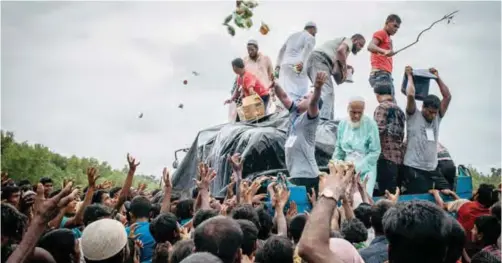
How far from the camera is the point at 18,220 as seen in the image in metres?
3.74

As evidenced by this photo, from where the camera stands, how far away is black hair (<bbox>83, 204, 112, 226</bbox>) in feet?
→ 16.1

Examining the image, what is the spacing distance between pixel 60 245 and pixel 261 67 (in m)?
8.34

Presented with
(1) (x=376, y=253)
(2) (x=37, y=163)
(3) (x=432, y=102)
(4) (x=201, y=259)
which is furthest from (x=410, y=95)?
(2) (x=37, y=163)

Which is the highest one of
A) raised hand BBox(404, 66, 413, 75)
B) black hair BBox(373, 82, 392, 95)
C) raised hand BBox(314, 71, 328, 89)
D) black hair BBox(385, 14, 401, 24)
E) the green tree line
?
black hair BBox(385, 14, 401, 24)

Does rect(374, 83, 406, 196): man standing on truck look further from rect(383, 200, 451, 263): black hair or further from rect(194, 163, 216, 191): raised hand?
rect(383, 200, 451, 263): black hair

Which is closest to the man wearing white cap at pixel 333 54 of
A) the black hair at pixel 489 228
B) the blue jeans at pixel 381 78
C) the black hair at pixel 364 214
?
the blue jeans at pixel 381 78

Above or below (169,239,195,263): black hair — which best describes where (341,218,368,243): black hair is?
below

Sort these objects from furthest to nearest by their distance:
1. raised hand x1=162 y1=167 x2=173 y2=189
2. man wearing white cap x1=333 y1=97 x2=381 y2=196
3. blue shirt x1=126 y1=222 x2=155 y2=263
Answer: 1. man wearing white cap x1=333 y1=97 x2=381 y2=196
2. raised hand x1=162 y1=167 x2=173 y2=189
3. blue shirt x1=126 y1=222 x2=155 y2=263

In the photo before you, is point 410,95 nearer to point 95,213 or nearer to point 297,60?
point 297,60

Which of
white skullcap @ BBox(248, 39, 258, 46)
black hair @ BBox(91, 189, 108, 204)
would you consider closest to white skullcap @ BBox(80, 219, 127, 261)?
black hair @ BBox(91, 189, 108, 204)

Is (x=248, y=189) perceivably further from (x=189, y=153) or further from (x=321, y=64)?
(x=189, y=153)

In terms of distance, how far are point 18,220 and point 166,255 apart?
1139mm

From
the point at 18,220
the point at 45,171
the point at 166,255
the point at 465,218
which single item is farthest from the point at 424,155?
the point at 45,171

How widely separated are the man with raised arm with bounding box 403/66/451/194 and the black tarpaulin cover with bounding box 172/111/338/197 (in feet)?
6.03
